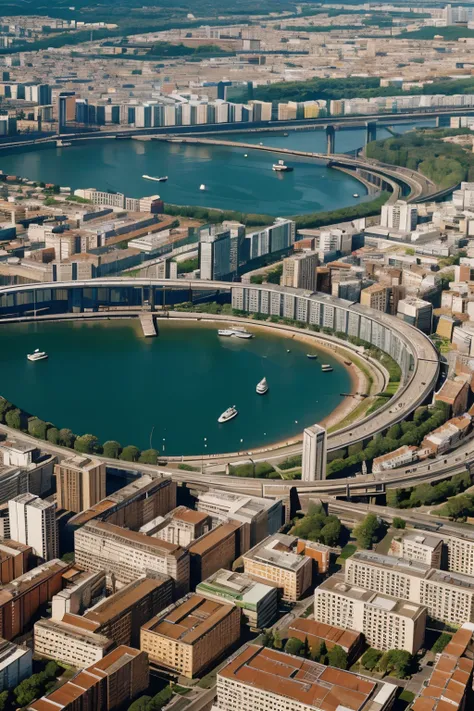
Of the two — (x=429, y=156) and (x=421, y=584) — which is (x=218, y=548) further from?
(x=429, y=156)

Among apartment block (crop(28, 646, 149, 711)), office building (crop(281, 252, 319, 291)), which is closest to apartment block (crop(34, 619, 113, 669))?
apartment block (crop(28, 646, 149, 711))

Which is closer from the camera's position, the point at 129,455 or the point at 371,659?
the point at 371,659

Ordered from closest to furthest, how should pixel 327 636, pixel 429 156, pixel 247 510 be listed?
pixel 327 636
pixel 247 510
pixel 429 156

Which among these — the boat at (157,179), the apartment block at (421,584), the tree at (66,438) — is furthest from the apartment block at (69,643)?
the boat at (157,179)

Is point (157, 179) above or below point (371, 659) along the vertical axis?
above

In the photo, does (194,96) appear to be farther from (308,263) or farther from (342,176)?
(308,263)

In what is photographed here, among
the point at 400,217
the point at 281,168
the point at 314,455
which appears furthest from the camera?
the point at 281,168

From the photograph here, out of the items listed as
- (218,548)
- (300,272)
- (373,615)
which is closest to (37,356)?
(300,272)
